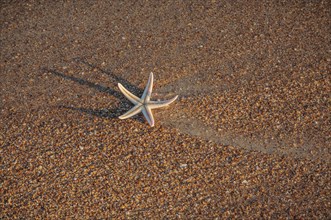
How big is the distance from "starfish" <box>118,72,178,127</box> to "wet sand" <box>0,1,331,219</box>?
0.17 metres

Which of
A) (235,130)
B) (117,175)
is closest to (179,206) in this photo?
(117,175)

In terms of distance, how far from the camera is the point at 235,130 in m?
3.63

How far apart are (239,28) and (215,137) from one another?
190 centimetres

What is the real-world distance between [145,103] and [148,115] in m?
0.16

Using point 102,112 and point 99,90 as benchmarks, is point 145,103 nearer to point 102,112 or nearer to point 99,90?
point 102,112

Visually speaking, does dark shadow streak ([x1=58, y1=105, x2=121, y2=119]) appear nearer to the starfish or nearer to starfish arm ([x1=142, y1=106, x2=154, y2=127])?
the starfish

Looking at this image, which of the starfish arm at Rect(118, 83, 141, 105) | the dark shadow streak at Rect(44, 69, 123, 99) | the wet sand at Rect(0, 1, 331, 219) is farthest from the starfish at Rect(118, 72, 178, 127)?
the dark shadow streak at Rect(44, 69, 123, 99)

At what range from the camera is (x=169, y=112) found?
383 centimetres

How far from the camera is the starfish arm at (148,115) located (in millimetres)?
3503

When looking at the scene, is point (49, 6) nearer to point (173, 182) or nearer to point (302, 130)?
point (173, 182)

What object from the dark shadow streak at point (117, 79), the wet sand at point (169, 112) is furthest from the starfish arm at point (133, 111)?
the dark shadow streak at point (117, 79)

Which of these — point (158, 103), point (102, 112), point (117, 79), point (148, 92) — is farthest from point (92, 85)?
point (158, 103)

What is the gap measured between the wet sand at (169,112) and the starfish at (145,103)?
17 cm

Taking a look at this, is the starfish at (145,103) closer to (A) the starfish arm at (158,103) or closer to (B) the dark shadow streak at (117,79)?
(A) the starfish arm at (158,103)
